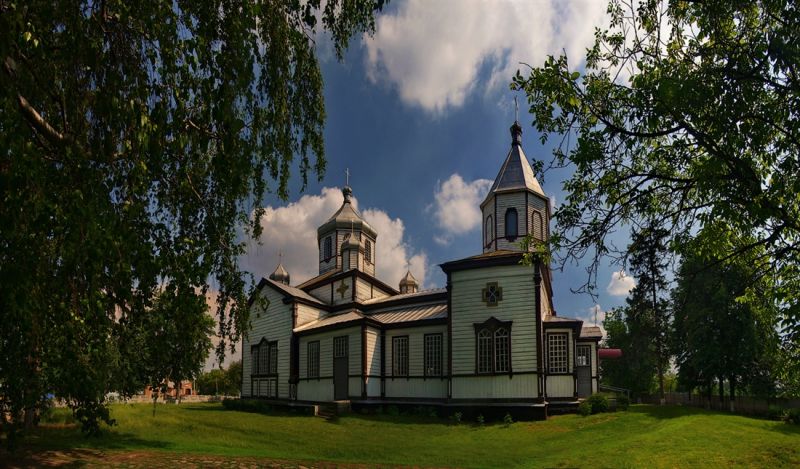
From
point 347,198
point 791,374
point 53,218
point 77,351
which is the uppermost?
point 347,198

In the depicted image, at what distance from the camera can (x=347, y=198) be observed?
42000mm

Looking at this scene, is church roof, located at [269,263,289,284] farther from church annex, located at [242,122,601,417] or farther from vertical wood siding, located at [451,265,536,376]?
vertical wood siding, located at [451,265,536,376]

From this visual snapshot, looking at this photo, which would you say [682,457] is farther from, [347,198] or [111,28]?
[347,198]

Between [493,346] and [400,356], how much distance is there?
526cm

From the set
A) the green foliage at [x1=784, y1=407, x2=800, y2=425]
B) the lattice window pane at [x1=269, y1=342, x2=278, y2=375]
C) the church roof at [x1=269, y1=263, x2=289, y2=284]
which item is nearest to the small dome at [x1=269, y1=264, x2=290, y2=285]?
the church roof at [x1=269, y1=263, x2=289, y2=284]

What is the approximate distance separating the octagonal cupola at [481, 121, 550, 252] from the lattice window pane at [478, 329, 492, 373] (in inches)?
217

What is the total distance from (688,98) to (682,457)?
374 inches

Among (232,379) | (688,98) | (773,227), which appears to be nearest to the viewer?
(688,98)

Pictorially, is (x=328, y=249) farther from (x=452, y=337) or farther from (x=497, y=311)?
(x=497, y=311)

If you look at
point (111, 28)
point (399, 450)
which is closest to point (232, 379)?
point (399, 450)

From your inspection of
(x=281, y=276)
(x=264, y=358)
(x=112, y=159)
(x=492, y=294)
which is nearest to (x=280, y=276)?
(x=281, y=276)

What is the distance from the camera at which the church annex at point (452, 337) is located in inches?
917

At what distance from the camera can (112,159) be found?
6.34 meters

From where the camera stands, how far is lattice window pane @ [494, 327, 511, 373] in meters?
23.2
